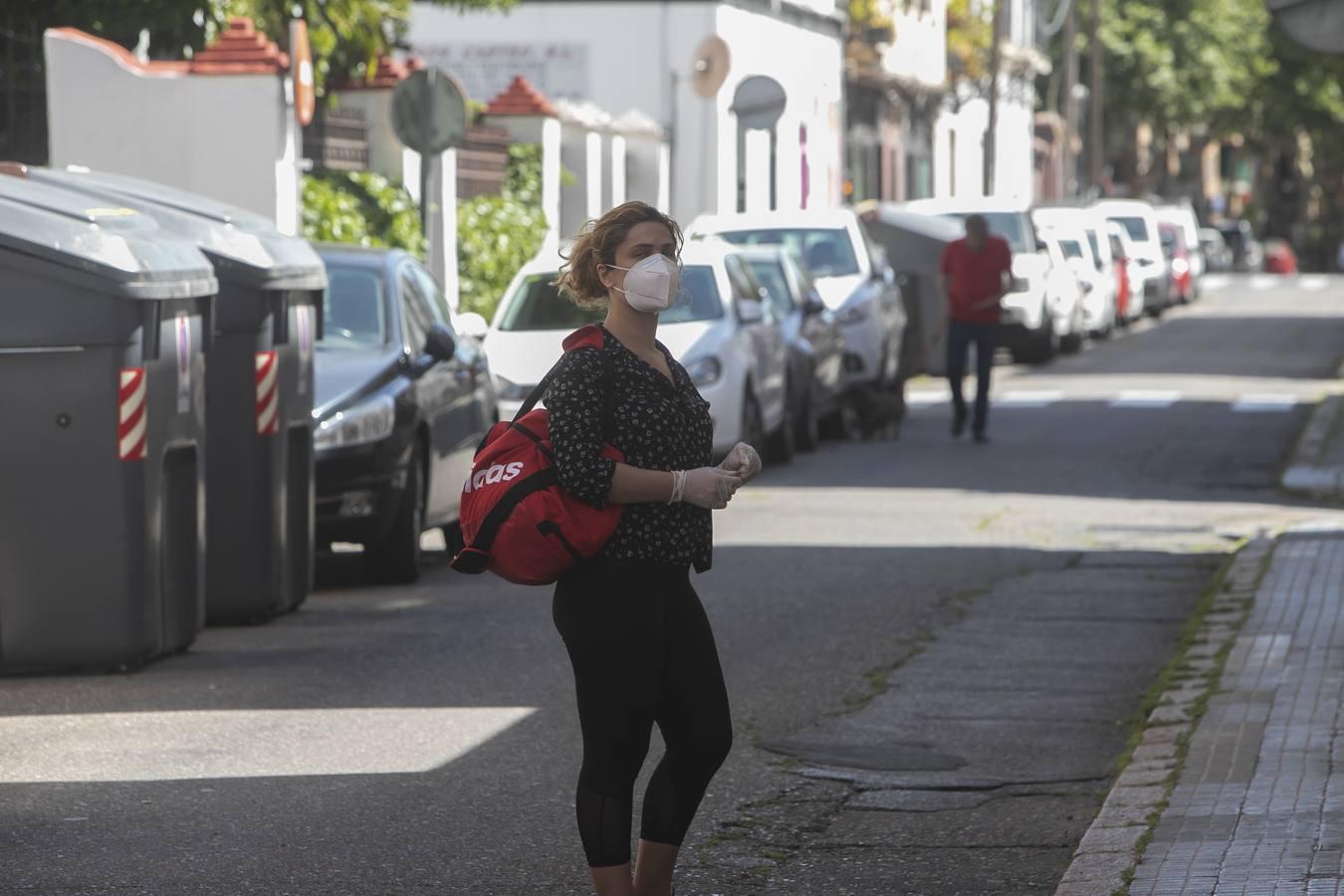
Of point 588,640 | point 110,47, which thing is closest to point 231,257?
point 588,640

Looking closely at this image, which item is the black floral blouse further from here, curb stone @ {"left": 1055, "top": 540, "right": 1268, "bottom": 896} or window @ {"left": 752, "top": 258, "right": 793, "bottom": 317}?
window @ {"left": 752, "top": 258, "right": 793, "bottom": 317}

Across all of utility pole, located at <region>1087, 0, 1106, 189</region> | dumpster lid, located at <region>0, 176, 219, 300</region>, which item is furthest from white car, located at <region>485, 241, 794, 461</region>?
utility pole, located at <region>1087, 0, 1106, 189</region>

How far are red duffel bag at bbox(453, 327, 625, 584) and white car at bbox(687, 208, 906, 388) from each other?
1754 cm

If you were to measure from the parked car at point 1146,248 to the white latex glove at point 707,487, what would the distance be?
4082 cm

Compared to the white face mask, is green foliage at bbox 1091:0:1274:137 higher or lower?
higher

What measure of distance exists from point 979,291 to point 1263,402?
628cm

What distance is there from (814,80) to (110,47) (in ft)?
96.0

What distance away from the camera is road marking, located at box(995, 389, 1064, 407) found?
1027 inches

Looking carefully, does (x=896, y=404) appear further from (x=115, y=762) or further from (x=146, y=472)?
(x=115, y=762)

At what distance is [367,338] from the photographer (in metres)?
13.1

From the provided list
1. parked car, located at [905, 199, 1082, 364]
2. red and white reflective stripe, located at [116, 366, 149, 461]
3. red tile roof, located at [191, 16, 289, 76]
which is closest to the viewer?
red and white reflective stripe, located at [116, 366, 149, 461]

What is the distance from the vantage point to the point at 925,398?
1084 inches

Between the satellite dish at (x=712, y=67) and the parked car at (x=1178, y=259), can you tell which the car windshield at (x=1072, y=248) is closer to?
the satellite dish at (x=712, y=67)

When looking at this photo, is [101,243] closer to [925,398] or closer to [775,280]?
[775,280]
